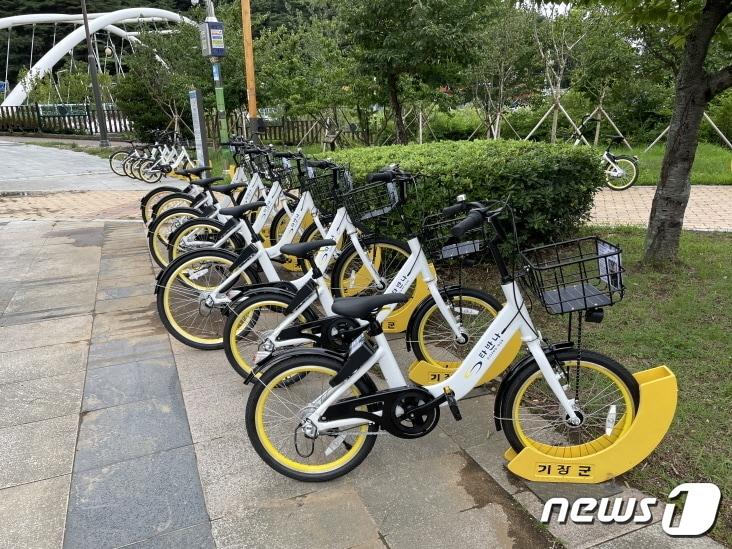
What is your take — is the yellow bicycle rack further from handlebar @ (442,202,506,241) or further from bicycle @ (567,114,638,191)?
bicycle @ (567,114,638,191)

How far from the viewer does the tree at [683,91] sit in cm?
419

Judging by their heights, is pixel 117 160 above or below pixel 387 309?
below

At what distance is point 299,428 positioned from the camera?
2584mm

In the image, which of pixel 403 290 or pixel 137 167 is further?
pixel 137 167

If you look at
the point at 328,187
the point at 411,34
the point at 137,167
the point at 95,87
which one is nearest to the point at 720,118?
the point at 411,34

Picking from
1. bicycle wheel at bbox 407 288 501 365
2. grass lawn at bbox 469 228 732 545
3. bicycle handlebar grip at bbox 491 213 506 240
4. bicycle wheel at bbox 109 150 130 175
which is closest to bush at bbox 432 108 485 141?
bicycle wheel at bbox 109 150 130 175

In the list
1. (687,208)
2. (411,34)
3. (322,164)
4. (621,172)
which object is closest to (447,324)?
(322,164)

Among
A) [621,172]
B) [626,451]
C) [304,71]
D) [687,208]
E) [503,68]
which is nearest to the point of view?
[626,451]

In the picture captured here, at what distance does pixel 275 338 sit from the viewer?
124 inches

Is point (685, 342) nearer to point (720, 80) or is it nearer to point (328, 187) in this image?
point (720, 80)

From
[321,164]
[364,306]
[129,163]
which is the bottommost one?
[129,163]

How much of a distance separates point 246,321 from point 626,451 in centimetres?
216

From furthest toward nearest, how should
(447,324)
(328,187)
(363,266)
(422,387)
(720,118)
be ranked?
(720,118) < (328,187) < (363,266) < (447,324) < (422,387)

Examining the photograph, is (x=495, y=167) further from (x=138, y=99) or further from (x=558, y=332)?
(x=138, y=99)
